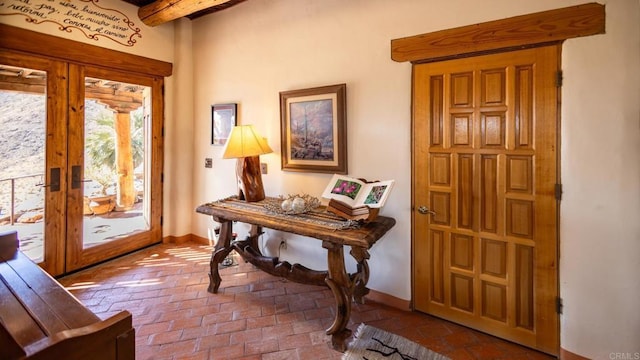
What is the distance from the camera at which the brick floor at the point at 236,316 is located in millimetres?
2061

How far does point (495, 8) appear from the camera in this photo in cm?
211

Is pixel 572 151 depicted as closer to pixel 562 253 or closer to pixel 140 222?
pixel 562 253

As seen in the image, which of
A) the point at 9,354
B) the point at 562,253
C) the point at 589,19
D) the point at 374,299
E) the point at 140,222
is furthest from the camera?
the point at 140,222

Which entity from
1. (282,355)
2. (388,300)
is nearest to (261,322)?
(282,355)

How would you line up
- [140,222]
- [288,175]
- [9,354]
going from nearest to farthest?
1. [9,354]
2. [288,175]
3. [140,222]

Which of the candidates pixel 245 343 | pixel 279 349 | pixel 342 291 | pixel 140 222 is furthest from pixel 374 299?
pixel 140 222

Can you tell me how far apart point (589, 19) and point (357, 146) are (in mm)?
1724

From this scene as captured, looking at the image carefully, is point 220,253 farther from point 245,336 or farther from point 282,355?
point 282,355

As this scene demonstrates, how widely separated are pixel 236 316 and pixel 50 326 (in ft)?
5.01

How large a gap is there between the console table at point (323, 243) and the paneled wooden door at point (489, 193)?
48 cm

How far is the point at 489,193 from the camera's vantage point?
217cm

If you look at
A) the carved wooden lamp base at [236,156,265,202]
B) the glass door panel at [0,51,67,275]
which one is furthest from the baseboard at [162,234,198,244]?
the carved wooden lamp base at [236,156,265,202]

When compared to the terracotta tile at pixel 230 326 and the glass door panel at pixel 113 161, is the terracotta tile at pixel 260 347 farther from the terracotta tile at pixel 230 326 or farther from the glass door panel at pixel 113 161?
the glass door panel at pixel 113 161

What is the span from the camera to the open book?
6.96ft
